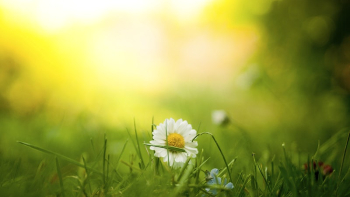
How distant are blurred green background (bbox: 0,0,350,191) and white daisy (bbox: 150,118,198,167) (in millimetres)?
472

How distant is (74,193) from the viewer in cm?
62

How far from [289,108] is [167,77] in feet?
5.05

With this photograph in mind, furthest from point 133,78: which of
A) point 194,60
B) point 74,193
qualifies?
point 74,193

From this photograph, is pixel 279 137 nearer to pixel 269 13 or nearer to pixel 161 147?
pixel 269 13

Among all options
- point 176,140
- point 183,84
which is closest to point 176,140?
point 176,140

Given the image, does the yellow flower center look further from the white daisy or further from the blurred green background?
the blurred green background

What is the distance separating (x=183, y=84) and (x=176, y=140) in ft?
8.60

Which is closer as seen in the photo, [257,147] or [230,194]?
[230,194]

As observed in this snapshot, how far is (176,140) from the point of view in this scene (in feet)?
1.98

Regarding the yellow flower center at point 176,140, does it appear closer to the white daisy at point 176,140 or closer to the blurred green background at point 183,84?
the white daisy at point 176,140

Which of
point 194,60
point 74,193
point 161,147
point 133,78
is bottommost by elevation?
point 74,193

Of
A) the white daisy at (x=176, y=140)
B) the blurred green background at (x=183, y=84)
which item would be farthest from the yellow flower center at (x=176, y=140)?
the blurred green background at (x=183, y=84)

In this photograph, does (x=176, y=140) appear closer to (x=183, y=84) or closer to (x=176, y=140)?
(x=176, y=140)

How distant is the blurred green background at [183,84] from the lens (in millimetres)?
1646
